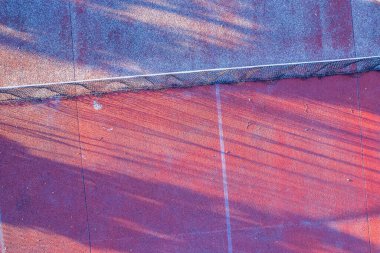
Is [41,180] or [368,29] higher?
[368,29]

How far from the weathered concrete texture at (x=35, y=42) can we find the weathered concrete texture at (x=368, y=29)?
17.5 ft

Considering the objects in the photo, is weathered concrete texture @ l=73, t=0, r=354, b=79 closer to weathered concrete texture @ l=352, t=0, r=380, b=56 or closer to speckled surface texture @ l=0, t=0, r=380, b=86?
speckled surface texture @ l=0, t=0, r=380, b=86

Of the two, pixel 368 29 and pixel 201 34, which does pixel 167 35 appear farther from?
pixel 368 29

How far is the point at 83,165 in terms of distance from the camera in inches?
290

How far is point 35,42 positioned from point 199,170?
3.74 metres

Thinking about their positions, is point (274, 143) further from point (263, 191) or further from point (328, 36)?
point (328, 36)

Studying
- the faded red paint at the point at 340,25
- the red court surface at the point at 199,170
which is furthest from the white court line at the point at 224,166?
the faded red paint at the point at 340,25

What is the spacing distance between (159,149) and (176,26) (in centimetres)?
227

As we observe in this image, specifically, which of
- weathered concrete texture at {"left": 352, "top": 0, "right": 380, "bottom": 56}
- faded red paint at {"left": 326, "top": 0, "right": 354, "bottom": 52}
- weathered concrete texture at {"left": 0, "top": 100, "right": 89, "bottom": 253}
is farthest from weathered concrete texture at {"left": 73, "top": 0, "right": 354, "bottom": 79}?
weathered concrete texture at {"left": 0, "top": 100, "right": 89, "bottom": 253}

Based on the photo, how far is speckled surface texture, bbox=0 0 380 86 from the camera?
7.25 metres

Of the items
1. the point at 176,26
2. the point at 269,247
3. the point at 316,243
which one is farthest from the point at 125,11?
the point at 316,243

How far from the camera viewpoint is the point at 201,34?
293 inches

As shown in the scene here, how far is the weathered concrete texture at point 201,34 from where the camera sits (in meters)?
7.33

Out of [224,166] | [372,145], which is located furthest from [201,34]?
[372,145]
